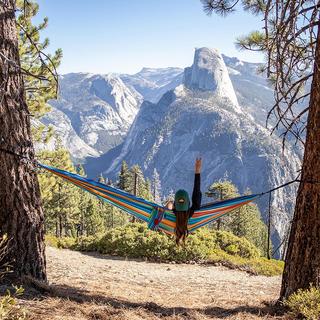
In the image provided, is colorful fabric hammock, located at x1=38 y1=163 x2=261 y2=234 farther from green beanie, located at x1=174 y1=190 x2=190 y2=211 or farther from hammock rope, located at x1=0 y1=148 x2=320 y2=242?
green beanie, located at x1=174 y1=190 x2=190 y2=211

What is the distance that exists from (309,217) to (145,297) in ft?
6.64

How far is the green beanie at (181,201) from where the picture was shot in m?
4.52

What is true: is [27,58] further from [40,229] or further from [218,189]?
[218,189]

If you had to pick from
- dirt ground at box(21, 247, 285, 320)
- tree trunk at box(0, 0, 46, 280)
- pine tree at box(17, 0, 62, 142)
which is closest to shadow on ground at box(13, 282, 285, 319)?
dirt ground at box(21, 247, 285, 320)

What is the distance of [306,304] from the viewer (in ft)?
10.0

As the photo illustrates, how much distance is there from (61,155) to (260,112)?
197m

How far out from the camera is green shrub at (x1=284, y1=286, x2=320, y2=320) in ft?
9.33

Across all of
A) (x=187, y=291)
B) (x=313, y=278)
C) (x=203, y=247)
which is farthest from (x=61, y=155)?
(x=313, y=278)

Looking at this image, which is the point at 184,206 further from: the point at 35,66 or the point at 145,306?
the point at 35,66

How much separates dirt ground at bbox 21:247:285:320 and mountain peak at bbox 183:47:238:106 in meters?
178

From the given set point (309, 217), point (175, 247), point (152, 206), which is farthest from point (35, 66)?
point (309, 217)

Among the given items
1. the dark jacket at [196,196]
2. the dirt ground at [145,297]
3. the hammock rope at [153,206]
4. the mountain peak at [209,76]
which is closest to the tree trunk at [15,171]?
the dirt ground at [145,297]

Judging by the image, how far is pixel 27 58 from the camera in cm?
1001

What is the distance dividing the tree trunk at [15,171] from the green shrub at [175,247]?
540 centimetres
